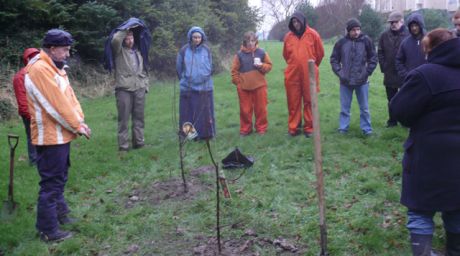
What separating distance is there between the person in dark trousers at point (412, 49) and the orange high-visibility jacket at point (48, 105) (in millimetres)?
5185

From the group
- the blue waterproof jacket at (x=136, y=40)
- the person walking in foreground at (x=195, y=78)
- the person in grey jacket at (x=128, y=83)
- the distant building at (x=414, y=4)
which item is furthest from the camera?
the distant building at (x=414, y=4)

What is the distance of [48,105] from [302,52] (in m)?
4.78

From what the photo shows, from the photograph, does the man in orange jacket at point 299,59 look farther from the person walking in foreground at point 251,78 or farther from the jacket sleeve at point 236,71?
the jacket sleeve at point 236,71

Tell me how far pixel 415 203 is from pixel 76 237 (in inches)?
132

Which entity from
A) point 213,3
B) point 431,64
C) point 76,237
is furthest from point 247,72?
point 213,3

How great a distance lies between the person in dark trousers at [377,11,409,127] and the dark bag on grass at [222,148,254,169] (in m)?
2.84

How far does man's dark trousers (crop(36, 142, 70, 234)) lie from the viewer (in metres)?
4.63

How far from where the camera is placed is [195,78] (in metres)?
8.52

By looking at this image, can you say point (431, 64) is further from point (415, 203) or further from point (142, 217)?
point (142, 217)

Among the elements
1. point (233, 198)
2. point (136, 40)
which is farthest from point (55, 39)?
point (136, 40)

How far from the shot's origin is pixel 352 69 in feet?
25.8

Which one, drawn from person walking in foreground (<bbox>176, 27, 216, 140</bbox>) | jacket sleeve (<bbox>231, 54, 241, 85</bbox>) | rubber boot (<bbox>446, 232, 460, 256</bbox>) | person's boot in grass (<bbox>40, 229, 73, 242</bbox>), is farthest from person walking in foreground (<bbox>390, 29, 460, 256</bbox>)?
jacket sleeve (<bbox>231, 54, 241, 85</bbox>)

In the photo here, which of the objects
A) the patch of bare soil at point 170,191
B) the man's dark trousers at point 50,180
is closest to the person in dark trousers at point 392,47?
the patch of bare soil at point 170,191

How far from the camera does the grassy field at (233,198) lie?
460cm
